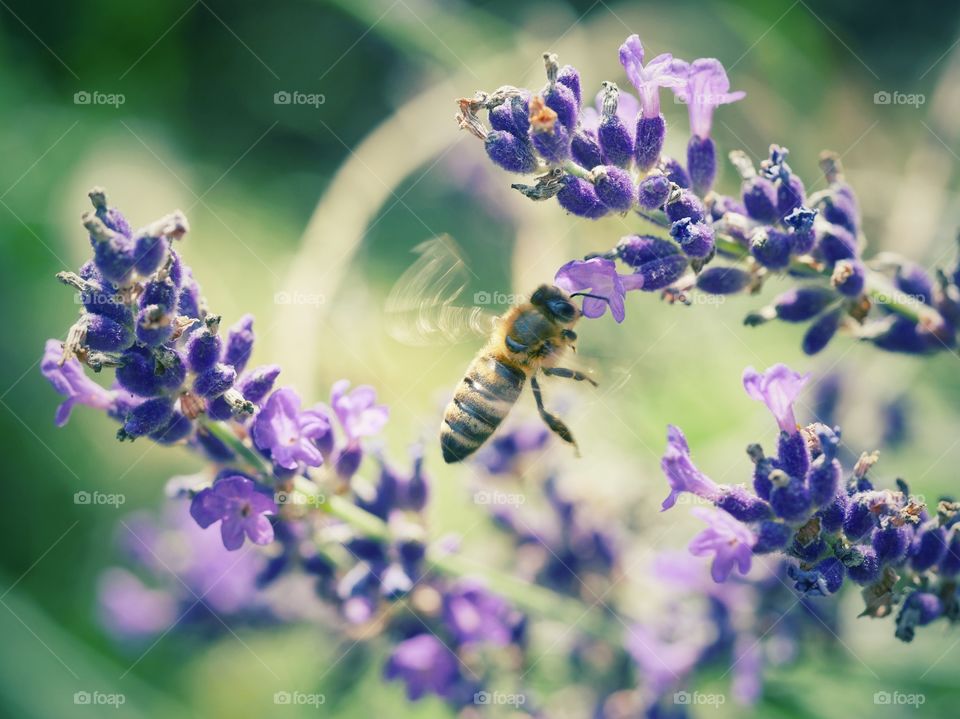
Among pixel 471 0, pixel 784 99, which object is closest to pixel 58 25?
pixel 471 0

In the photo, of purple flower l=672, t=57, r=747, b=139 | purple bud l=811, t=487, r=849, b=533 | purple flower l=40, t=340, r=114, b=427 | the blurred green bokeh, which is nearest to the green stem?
purple flower l=40, t=340, r=114, b=427

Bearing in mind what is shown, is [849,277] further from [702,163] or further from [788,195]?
[702,163]

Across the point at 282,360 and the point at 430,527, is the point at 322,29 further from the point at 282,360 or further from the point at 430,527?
the point at 430,527
